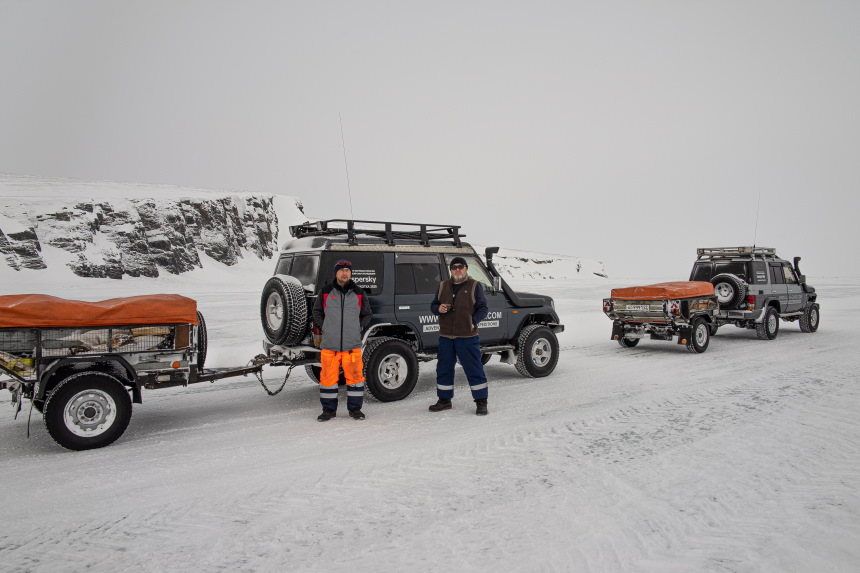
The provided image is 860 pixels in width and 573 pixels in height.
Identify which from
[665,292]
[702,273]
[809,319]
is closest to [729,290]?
[702,273]

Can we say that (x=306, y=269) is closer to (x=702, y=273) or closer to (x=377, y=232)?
(x=377, y=232)

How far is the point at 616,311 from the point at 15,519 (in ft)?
35.5

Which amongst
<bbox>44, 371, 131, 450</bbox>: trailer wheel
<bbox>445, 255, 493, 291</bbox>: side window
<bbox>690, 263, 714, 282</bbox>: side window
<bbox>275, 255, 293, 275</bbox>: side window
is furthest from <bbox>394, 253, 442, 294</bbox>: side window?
<bbox>690, 263, 714, 282</bbox>: side window

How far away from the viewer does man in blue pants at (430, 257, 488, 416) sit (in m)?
6.75

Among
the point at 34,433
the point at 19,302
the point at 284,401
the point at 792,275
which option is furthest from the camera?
the point at 792,275

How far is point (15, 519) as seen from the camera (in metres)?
3.91

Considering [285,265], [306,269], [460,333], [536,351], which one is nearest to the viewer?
[460,333]

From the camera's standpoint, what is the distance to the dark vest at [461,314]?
683 centimetres

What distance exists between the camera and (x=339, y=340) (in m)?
6.45

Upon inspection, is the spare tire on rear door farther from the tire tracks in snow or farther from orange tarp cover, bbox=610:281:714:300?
orange tarp cover, bbox=610:281:714:300

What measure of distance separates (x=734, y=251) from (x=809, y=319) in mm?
3378

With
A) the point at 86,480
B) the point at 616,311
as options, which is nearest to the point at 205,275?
the point at 616,311

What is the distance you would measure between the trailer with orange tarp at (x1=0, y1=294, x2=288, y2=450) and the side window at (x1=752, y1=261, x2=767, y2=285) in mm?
12796

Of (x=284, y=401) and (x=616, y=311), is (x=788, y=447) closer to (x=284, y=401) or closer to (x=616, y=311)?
(x=284, y=401)
